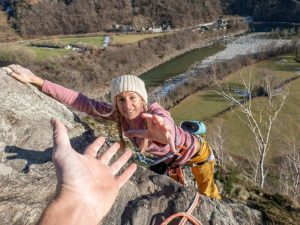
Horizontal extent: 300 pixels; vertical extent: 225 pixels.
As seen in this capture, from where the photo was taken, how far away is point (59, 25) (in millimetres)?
111875

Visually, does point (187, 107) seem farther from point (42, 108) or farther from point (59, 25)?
point (59, 25)

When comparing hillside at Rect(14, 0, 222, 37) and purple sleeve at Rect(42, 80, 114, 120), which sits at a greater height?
purple sleeve at Rect(42, 80, 114, 120)

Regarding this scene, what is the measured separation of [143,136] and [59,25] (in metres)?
114

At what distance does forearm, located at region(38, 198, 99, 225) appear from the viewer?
1896 millimetres

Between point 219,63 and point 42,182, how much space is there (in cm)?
5594

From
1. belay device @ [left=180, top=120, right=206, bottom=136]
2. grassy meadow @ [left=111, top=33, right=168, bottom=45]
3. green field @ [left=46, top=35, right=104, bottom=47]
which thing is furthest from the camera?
green field @ [left=46, top=35, right=104, bottom=47]

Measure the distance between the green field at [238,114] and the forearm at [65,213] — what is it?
28.3 m

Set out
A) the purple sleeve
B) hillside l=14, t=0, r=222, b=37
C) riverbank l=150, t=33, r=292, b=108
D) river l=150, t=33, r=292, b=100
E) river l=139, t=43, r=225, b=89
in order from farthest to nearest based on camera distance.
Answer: hillside l=14, t=0, r=222, b=37, river l=139, t=43, r=225, b=89, river l=150, t=33, r=292, b=100, riverbank l=150, t=33, r=292, b=108, the purple sleeve

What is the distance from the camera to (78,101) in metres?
4.43

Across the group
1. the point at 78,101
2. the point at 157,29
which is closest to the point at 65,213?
the point at 78,101

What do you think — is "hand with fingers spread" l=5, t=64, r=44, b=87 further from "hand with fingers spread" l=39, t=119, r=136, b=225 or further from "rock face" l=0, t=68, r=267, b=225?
"hand with fingers spread" l=39, t=119, r=136, b=225

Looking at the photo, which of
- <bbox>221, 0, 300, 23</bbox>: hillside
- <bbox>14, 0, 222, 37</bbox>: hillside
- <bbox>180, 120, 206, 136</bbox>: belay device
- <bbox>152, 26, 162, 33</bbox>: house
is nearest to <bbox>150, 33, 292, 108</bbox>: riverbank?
<bbox>221, 0, 300, 23</bbox>: hillside

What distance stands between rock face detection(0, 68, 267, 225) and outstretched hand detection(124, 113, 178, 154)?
451 mm

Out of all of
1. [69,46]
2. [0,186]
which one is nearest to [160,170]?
[0,186]
